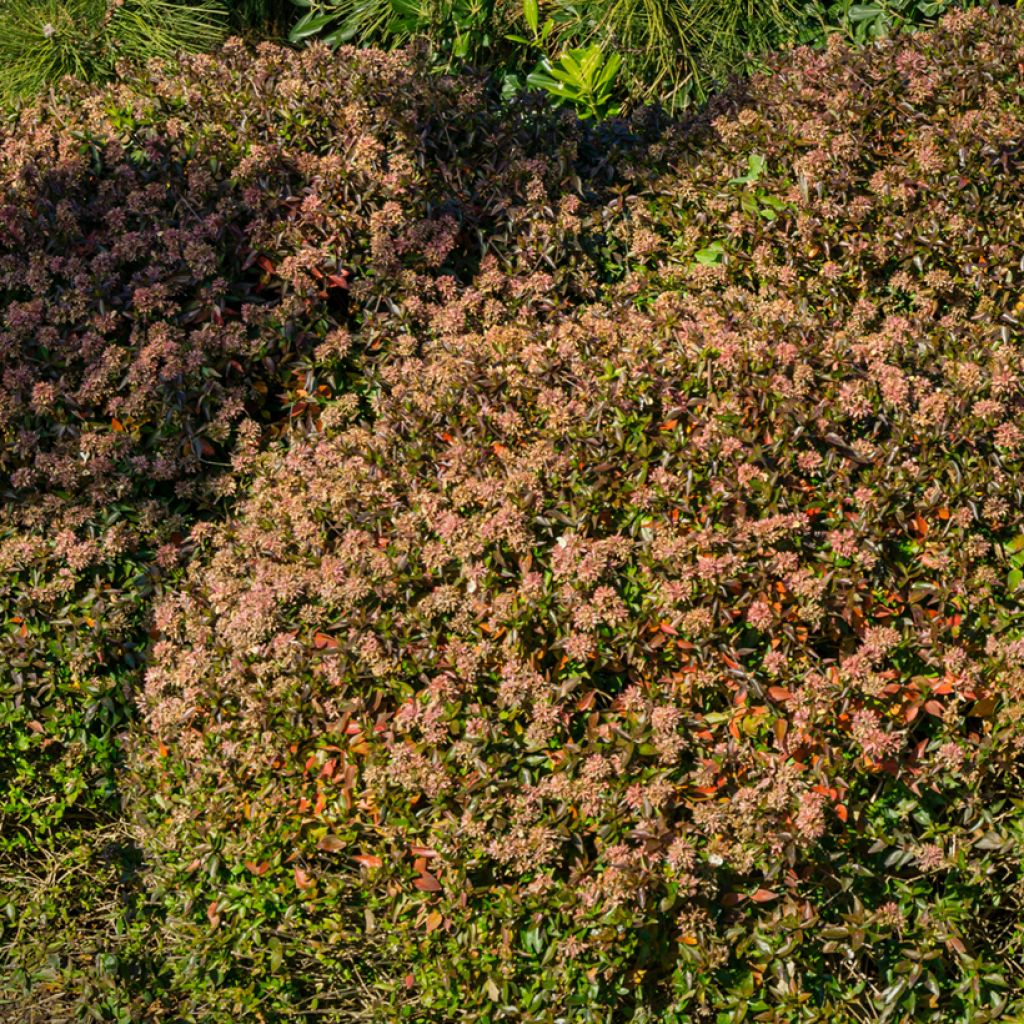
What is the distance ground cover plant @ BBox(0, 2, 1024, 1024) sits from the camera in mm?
2406

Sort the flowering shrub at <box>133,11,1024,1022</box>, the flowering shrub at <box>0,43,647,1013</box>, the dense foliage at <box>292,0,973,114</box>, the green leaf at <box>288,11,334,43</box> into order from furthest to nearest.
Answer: the green leaf at <box>288,11,334,43</box>
the dense foliage at <box>292,0,973,114</box>
the flowering shrub at <box>0,43,647,1013</box>
the flowering shrub at <box>133,11,1024,1022</box>

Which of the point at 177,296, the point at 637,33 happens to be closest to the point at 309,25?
the point at 637,33

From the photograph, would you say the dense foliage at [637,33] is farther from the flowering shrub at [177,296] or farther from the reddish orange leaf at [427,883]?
the reddish orange leaf at [427,883]

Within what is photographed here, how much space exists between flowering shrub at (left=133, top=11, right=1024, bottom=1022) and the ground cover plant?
0.4 inches

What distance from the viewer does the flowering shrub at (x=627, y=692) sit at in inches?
93.7

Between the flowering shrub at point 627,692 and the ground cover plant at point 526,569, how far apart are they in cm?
1

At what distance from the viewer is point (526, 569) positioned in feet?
8.44

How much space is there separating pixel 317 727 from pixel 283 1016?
0.66 metres

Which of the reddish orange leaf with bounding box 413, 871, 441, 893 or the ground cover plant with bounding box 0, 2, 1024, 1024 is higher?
the ground cover plant with bounding box 0, 2, 1024, 1024

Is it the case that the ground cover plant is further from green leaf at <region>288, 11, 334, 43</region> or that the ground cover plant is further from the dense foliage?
→ green leaf at <region>288, 11, 334, 43</region>

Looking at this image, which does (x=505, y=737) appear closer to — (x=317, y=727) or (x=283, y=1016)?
(x=317, y=727)

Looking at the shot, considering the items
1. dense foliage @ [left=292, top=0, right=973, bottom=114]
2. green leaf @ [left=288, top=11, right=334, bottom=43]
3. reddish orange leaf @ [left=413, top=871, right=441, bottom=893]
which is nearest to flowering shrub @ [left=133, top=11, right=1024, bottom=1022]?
reddish orange leaf @ [left=413, top=871, right=441, bottom=893]

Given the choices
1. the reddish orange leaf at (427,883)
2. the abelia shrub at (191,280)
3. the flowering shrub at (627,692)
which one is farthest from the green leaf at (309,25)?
the reddish orange leaf at (427,883)

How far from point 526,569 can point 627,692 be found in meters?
0.31
